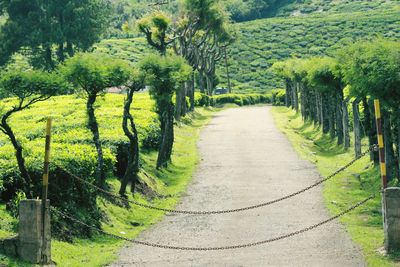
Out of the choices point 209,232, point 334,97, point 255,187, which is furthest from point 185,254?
point 334,97

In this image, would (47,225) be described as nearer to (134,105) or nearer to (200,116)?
(134,105)

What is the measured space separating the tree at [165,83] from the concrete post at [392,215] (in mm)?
12212

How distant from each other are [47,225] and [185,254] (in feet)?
10.4

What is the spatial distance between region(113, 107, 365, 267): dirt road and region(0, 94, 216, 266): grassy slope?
1.70 ft

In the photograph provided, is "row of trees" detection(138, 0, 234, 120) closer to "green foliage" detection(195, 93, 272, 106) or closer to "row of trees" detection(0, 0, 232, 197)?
"row of trees" detection(0, 0, 232, 197)

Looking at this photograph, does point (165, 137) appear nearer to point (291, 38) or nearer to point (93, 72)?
point (93, 72)

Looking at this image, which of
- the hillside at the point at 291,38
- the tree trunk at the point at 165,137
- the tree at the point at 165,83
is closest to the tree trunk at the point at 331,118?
the tree at the point at 165,83

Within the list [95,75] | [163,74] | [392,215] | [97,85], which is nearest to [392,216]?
[392,215]

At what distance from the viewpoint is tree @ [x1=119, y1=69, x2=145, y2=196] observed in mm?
22484

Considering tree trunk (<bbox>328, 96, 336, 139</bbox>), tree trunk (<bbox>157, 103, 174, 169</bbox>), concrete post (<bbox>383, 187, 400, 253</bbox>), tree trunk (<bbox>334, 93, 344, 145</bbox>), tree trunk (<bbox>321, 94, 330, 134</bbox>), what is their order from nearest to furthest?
concrete post (<bbox>383, 187, 400, 253</bbox>)
tree trunk (<bbox>157, 103, 174, 169</bbox>)
tree trunk (<bbox>334, 93, 344, 145</bbox>)
tree trunk (<bbox>328, 96, 336, 139</bbox>)
tree trunk (<bbox>321, 94, 330, 134</bbox>)

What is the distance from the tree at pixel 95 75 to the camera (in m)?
20.4

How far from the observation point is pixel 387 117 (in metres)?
23.8

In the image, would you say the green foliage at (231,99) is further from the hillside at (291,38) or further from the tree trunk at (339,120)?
the tree trunk at (339,120)

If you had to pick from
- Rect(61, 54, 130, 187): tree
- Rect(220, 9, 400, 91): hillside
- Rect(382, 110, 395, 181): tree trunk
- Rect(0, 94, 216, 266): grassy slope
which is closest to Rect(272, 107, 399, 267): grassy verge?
Rect(382, 110, 395, 181): tree trunk
